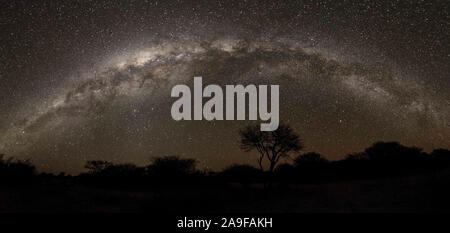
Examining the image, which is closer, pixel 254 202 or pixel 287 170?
pixel 254 202

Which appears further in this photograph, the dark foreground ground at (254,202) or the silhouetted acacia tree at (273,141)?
the silhouetted acacia tree at (273,141)

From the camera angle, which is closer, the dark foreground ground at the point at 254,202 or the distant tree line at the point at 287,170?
the dark foreground ground at the point at 254,202

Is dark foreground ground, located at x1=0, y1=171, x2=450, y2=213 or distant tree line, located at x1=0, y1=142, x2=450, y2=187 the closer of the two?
dark foreground ground, located at x1=0, y1=171, x2=450, y2=213

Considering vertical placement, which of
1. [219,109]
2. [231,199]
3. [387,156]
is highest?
[219,109]

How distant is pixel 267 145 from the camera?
32719mm

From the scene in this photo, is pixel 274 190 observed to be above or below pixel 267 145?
below

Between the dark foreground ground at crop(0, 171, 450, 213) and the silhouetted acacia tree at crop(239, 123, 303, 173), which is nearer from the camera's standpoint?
the dark foreground ground at crop(0, 171, 450, 213)

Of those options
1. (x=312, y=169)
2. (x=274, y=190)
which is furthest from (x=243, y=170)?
(x=274, y=190)
